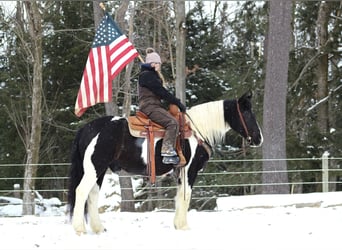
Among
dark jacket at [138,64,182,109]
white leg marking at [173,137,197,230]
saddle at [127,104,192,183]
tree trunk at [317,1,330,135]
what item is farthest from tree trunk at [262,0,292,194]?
tree trunk at [317,1,330,135]

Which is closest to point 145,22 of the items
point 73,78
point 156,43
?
point 156,43

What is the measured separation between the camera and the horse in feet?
19.5

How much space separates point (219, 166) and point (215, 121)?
8759 millimetres

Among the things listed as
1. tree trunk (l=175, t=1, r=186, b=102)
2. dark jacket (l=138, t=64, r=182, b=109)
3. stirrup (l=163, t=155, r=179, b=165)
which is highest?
tree trunk (l=175, t=1, r=186, b=102)

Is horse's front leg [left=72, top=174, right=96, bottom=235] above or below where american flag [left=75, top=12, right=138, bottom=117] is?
below

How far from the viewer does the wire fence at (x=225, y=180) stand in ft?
40.4

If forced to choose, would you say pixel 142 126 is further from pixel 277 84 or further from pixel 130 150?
pixel 277 84

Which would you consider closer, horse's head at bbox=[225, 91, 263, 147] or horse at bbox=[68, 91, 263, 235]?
horse at bbox=[68, 91, 263, 235]

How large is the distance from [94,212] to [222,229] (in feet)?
5.50

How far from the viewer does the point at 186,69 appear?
1553 cm

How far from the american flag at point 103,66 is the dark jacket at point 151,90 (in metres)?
1.15

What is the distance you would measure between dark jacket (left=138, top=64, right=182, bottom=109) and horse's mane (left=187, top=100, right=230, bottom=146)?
1.33 feet

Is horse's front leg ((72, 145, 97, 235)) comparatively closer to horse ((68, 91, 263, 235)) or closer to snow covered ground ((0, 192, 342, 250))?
horse ((68, 91, 263, 235))

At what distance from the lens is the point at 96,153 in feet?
19.5
